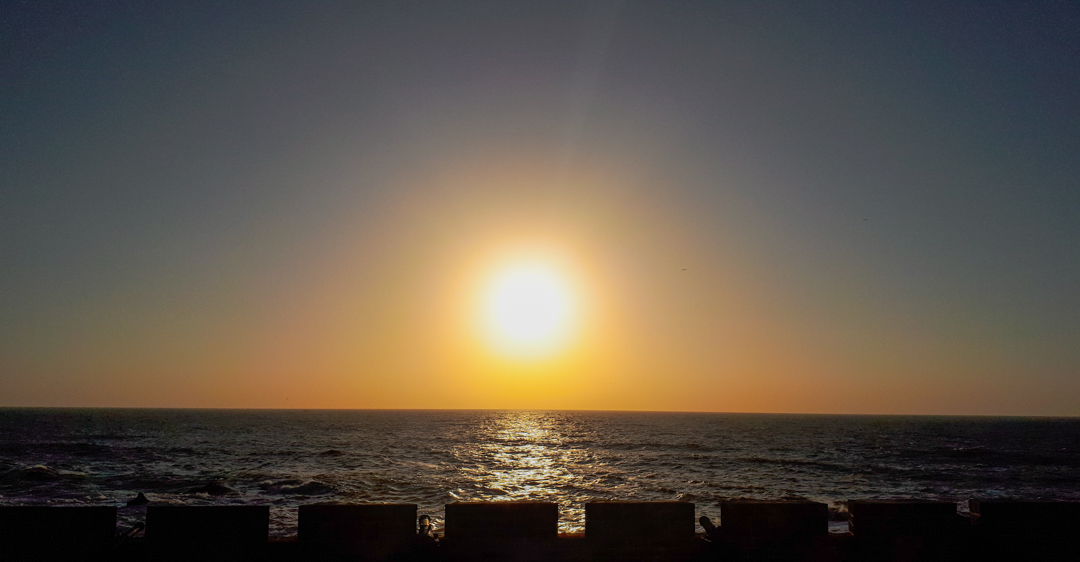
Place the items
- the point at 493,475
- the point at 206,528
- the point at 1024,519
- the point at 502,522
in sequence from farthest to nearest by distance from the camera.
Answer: the point at 493,475 < the point at 1024,519 < the point at 502,522 < the point at 206,528

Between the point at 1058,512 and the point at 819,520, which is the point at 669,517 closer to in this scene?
the point at 819,520

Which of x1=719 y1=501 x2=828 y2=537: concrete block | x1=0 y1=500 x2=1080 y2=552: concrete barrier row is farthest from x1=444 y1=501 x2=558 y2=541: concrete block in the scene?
x1=719 y1=501 x2=828 y2=537: concrete block

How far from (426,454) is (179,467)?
56.1 ft

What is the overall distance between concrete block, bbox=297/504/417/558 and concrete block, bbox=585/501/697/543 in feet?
4.75

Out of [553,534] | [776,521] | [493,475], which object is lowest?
[493,475]

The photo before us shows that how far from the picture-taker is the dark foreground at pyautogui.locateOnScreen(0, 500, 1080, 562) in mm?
4980

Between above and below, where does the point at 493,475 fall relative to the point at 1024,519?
below

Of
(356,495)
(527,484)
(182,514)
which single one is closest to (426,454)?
(527,484)

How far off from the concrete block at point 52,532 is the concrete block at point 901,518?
5.81 metres

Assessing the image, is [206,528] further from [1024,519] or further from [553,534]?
[1024,519]

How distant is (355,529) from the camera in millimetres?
5113

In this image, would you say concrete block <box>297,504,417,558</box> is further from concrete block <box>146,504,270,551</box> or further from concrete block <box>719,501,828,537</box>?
concrete block <box>719,501,828,537</box>

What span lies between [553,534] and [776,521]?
1.80 m

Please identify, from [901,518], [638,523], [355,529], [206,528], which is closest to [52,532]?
[206,528]
